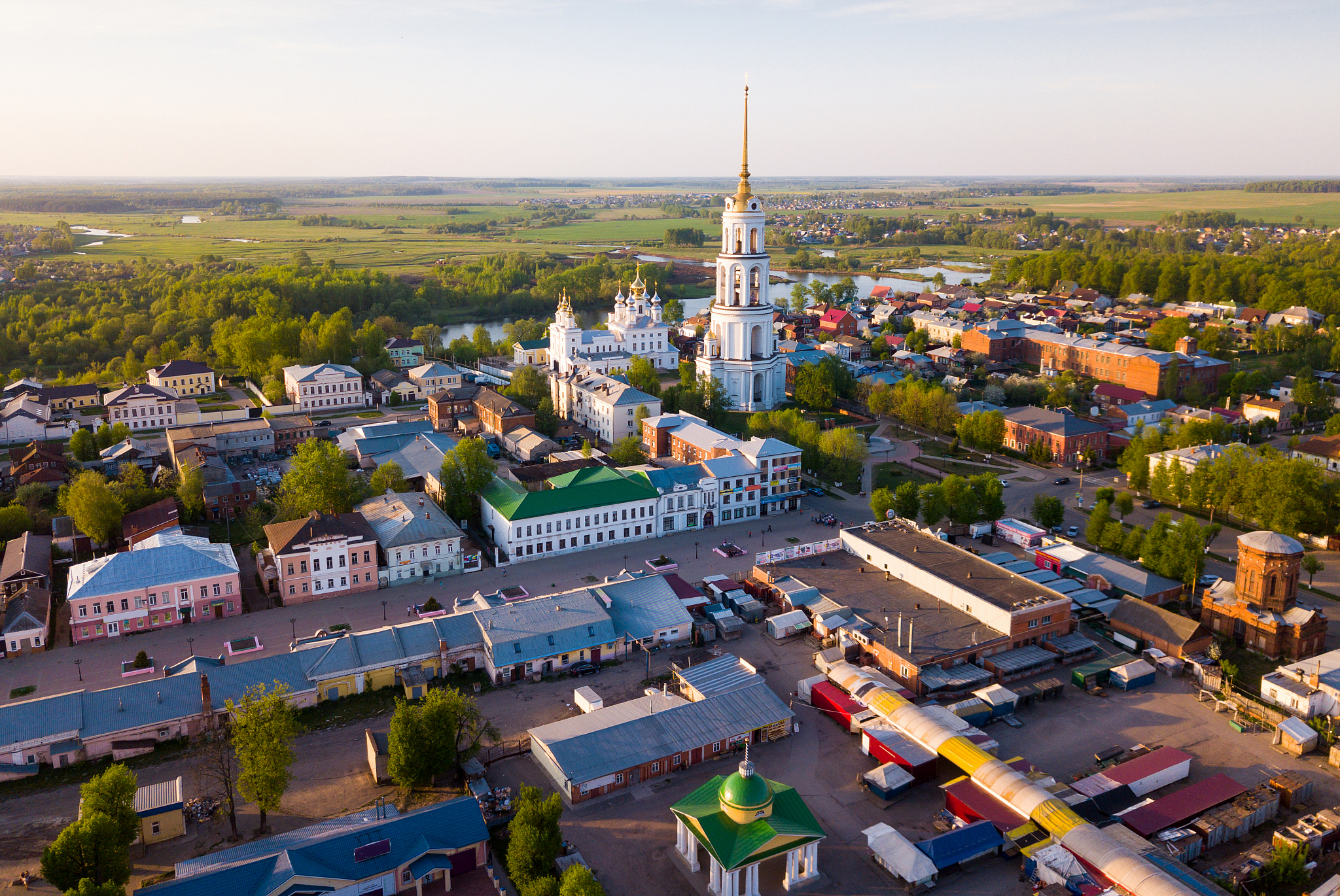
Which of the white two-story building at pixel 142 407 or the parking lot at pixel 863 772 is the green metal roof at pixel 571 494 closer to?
the parking lot at pixel 863 772

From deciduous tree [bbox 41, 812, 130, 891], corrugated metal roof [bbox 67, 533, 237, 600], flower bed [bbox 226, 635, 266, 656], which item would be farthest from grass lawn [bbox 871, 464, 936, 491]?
deciduous tree [bbox 41, 812, 130, 891]

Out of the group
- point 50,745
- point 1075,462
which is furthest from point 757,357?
point 50,745

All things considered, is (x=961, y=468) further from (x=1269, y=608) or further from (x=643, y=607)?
(x=643, y=607)

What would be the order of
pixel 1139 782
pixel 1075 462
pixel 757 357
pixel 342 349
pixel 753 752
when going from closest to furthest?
pixel 1139 782 < pixel 753 752 < pixel 1075 462 < pixel 757 357 < pixel 342 349

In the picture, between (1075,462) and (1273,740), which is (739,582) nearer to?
(1273,740)

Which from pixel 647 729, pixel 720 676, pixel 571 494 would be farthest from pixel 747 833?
pixel 571 494

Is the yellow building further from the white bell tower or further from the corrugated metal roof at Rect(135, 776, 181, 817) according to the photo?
the white bell tower

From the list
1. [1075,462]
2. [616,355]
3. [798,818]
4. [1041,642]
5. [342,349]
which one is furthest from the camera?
[342,349]
